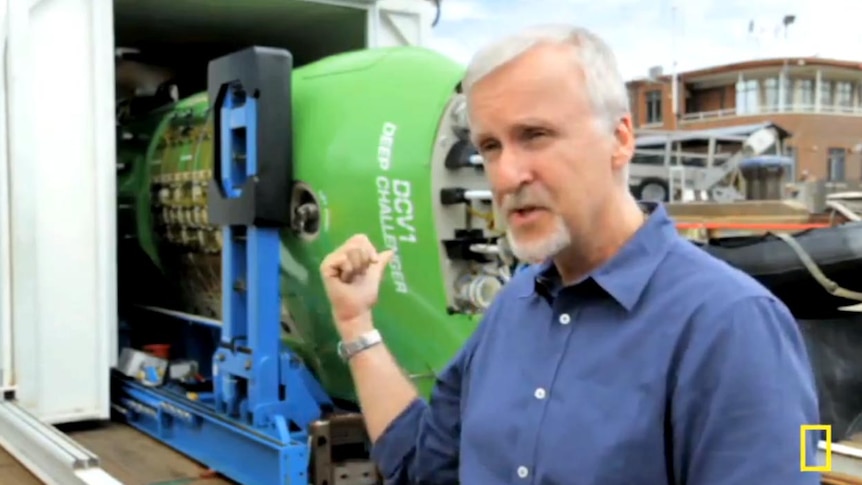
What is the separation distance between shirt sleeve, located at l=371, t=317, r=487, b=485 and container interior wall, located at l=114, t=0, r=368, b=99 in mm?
4012

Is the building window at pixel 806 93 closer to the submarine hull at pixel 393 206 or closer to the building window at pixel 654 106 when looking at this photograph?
the building window at pixel 654 106

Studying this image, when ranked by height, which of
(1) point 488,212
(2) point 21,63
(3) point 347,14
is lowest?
(1) point 488,212

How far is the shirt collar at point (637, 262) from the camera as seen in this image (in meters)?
1.48

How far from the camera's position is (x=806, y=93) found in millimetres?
37406

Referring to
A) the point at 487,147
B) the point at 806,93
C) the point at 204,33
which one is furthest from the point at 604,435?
the point at 806,93

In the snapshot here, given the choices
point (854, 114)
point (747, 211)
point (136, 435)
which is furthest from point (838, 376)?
point (854, 114)

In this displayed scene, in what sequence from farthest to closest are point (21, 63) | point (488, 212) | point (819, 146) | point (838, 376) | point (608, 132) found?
point (819, 146) < point (21, 63) < point (838, 376) < point (488, 212) < point (608, 132)

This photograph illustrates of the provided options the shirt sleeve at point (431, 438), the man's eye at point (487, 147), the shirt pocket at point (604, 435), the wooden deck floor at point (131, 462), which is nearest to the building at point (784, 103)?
the wooden deck floor at point (131, 462)

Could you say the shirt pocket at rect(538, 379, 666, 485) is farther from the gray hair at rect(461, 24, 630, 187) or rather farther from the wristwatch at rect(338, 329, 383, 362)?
the wristwatch at rect(338, 329, 383, 362)

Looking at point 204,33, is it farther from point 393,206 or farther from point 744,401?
point 744,401

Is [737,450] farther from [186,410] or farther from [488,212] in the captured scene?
[186,410]

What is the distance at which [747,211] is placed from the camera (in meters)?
11.6

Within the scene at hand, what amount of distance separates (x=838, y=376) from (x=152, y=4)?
4341 millimetres

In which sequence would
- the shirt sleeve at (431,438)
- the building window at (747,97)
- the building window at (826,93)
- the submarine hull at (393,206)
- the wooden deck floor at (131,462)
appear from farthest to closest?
1. the building window at (826,93)
2. the building window at (747,97)
3. the wooden deck floor at (131,462)
4. the submarine hull at (393,206)
5. the shirt sleeve at (431,438)
